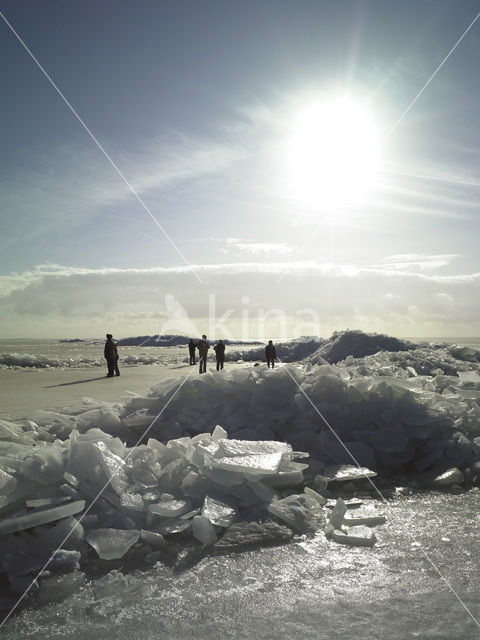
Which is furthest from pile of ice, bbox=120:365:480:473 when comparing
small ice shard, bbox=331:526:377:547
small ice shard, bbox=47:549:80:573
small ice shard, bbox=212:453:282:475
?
small ice shard, bbox=47:549:80:573

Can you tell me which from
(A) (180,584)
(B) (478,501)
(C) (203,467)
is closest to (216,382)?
(C) (203,467)

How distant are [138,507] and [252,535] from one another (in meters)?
0.66

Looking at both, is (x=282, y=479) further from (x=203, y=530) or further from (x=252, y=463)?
(x=203, y=530)

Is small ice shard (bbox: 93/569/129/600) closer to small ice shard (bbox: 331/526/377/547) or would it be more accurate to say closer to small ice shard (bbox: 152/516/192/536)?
small ice shard (bbox: 152/516/192/536)

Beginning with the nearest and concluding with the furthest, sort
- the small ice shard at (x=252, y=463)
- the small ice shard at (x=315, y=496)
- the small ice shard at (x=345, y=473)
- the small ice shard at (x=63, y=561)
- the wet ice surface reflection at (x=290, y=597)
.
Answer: the wet ice surface reflection at (x=290, y=597) < the small ice shard at (x=63, y=561) < the small ice shard at (x=252, y=463) < the small ice shard at (x=315, y=496) < the small ice shard at (x=345, y=473)

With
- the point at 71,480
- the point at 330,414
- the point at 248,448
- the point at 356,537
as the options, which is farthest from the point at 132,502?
the point at 330,414

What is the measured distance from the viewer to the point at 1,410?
22.8ft

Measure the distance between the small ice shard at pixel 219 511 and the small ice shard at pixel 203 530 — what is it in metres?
0.04

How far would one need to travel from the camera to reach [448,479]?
11.8 feet

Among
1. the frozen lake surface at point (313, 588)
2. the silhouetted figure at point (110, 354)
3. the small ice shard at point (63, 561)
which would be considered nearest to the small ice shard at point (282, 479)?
the frozen lake surface at point (313, 588)

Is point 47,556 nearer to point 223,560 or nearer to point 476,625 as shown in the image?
point 223,560

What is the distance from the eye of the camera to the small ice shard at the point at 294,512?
2660 mm

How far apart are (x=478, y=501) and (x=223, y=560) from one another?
6.26 feet

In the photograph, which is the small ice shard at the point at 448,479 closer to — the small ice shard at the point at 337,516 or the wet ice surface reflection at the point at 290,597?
the wet ice surface reflection at the point at 290,597
